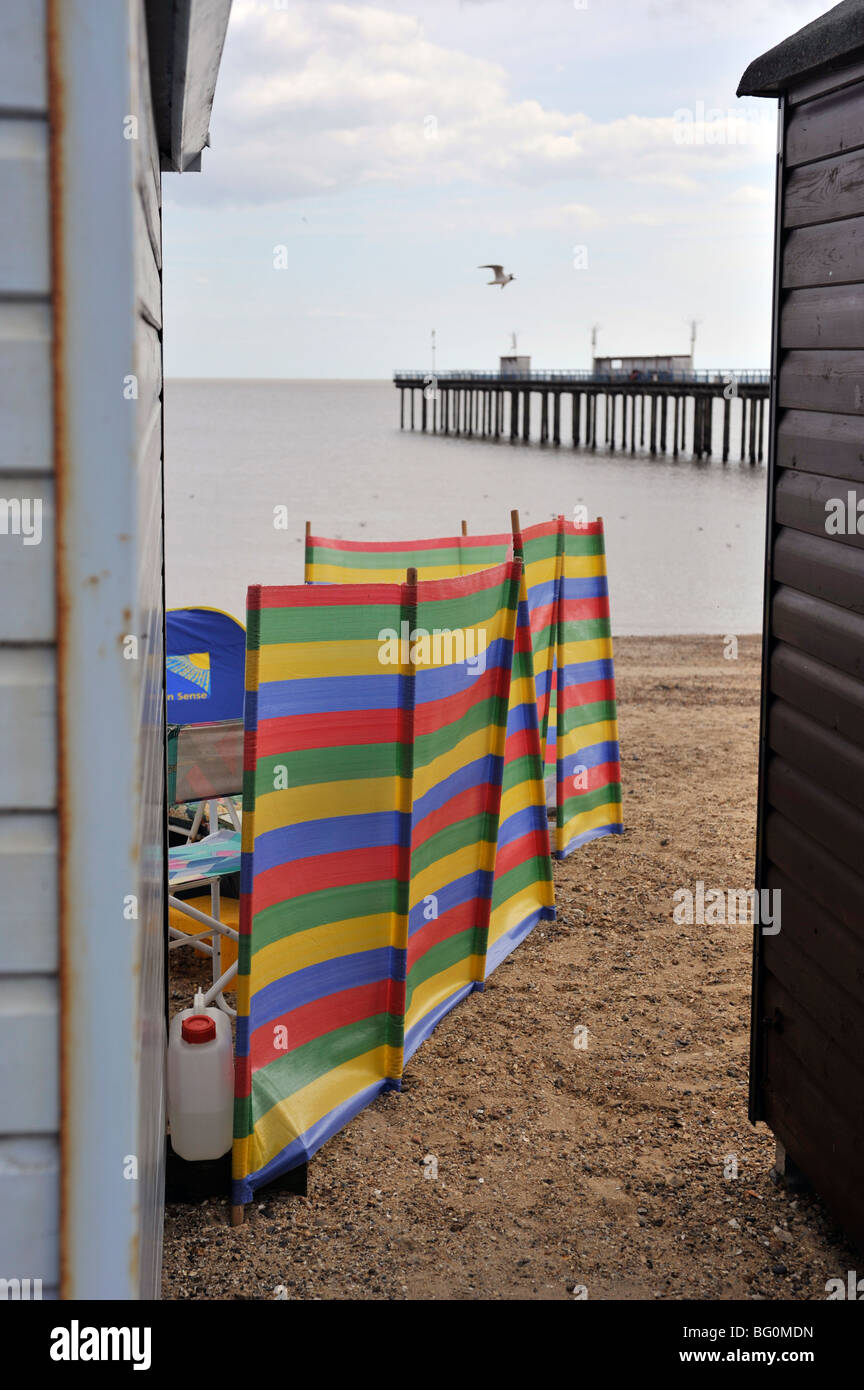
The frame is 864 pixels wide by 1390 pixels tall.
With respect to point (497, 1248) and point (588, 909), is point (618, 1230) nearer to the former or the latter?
point (497, 1248)

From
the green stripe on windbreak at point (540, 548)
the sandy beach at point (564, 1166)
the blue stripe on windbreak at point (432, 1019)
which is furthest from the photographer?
the green stripe on windbreak at point (540, 548)

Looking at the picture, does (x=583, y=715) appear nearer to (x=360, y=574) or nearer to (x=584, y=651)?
(x=584, y=651)

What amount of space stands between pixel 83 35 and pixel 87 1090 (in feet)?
4.47

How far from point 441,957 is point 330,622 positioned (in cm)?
184

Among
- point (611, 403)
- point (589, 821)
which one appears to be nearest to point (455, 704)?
point (589, 821)

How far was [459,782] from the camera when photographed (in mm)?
5297

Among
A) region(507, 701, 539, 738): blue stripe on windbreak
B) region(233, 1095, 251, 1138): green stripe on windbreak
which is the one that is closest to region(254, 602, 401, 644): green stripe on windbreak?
region(233, 1095, 251, 1138): green stripe on windbreak

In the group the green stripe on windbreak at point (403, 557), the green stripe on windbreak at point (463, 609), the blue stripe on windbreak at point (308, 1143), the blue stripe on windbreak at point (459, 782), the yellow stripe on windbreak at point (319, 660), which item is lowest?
the blue stripe on windbreak at point (308, 1143)

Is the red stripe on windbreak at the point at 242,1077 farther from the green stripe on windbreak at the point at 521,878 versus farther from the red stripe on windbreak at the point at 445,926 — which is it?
the green stripe on windbreak at the point at 521,878

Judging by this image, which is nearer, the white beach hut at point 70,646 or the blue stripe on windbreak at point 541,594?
the white beach hut at point 70,646

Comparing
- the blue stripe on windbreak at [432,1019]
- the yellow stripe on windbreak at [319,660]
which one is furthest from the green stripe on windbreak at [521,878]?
the yellow stripe on windbreak at [319,660]

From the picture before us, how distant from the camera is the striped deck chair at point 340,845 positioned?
3947 mm
